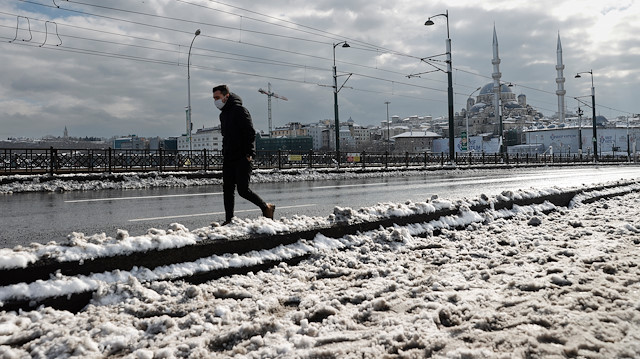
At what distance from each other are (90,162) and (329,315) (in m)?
21.7

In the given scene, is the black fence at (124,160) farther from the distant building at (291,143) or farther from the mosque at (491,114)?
the mosque at (491,114)

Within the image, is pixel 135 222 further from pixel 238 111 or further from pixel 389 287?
pixel 389 287

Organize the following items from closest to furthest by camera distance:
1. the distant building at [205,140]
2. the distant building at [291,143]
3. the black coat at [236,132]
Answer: the black coat at [236,132], the distant building at [291,143], the distant building at [205,140]

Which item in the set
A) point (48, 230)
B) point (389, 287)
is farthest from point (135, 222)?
point (389, 287)

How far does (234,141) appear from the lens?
525 cm

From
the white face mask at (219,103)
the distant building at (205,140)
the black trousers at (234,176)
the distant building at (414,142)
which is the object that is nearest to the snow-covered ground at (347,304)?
the black trousers at (234,176)

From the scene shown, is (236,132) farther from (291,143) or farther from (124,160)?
(291,143)

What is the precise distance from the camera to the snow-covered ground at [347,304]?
8.27 ft

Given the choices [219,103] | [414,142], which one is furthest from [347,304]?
[414,142]

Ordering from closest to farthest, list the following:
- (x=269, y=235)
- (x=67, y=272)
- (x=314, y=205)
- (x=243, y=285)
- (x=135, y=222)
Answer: (x=67, y=272), (x=243, y=285), (x=269, y=235), (x=135, y=222), (x=314, y=205)

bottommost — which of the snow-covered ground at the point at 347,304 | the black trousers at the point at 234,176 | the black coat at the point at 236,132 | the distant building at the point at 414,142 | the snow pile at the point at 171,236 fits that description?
the snow-covered ground at the point at 347,304

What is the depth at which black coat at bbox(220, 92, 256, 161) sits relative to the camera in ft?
17.3

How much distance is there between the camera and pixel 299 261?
4613 mm

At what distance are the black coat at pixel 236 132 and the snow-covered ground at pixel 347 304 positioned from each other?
823mm
